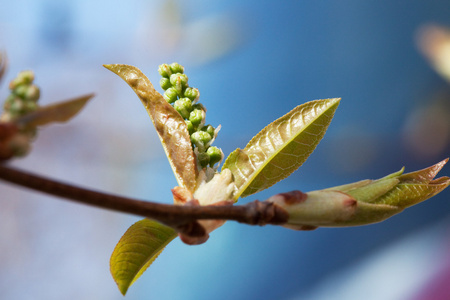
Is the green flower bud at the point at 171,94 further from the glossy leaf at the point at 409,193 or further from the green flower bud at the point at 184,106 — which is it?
the glossy leaf at the point at 409,193

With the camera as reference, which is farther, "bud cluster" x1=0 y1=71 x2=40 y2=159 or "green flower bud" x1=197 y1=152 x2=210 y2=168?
"green flower bud" x1=197 y1=152 x2=210 y2=168

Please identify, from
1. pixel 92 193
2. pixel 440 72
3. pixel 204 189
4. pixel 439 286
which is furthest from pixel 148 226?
pixel 440 72

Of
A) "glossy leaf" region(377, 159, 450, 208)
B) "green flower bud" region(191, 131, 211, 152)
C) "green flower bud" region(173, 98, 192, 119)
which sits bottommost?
"glossy leaf" region(377, 159, 450, 208)

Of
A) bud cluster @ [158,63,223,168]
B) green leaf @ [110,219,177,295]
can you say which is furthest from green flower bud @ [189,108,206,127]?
green leaf @ [110,219,177,295]

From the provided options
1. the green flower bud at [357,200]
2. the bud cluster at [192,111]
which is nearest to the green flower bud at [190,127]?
the bud cluster at [192,111]

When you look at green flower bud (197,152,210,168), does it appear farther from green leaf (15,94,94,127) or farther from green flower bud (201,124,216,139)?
green leaf (15,94,94,127)

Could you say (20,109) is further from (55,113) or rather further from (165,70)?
(165,70)

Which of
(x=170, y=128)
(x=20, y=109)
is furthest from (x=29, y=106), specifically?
(x=170, y=128)
